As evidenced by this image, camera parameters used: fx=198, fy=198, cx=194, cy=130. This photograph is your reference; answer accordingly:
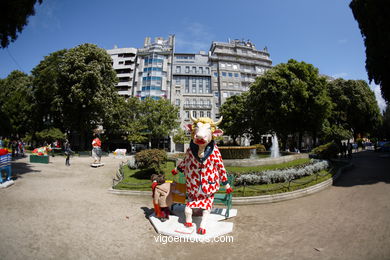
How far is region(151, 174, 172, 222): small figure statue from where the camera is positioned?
6074 millimetres

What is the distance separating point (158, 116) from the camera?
111 ft

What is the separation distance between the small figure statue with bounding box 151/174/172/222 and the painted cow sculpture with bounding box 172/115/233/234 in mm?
709

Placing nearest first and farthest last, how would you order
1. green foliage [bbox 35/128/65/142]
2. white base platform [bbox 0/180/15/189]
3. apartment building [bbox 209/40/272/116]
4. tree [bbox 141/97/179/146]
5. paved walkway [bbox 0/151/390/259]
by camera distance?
paved walkway [bbox 0/151/390/259]
white base platform [bbox 0/180/15/189]
green foliage [bbox 35/128/65/142]
tree [bbox 141/97/179/146]
apartment building [bbox 209/40/272/116]

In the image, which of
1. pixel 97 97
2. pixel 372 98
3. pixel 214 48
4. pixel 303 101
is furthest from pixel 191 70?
pixel 372 98

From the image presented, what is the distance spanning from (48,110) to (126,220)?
3424cm

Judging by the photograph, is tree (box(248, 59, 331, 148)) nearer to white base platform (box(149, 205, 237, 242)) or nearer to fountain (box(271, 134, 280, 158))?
fountain (box(271, 134, 280, 158))

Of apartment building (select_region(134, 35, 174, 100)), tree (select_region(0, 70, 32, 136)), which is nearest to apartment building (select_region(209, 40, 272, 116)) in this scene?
apartment building (select_region(134, 35, 174, 100))

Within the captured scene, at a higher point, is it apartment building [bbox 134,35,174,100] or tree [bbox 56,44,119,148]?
apartment building [bbox 134,35,174,100]

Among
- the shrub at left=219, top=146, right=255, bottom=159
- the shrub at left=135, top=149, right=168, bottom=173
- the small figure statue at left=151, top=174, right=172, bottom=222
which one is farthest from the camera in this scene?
the shrub at left=219, top=146, right=255, bottom=159

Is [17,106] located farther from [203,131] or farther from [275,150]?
[203,131]

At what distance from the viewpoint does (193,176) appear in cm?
580

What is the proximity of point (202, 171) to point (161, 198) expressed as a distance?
159 centimetres

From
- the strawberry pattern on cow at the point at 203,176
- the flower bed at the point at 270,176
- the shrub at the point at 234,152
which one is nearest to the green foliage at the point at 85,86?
the shrub at the point at 234,152

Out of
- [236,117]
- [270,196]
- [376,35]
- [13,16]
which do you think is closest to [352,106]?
[236,117]
